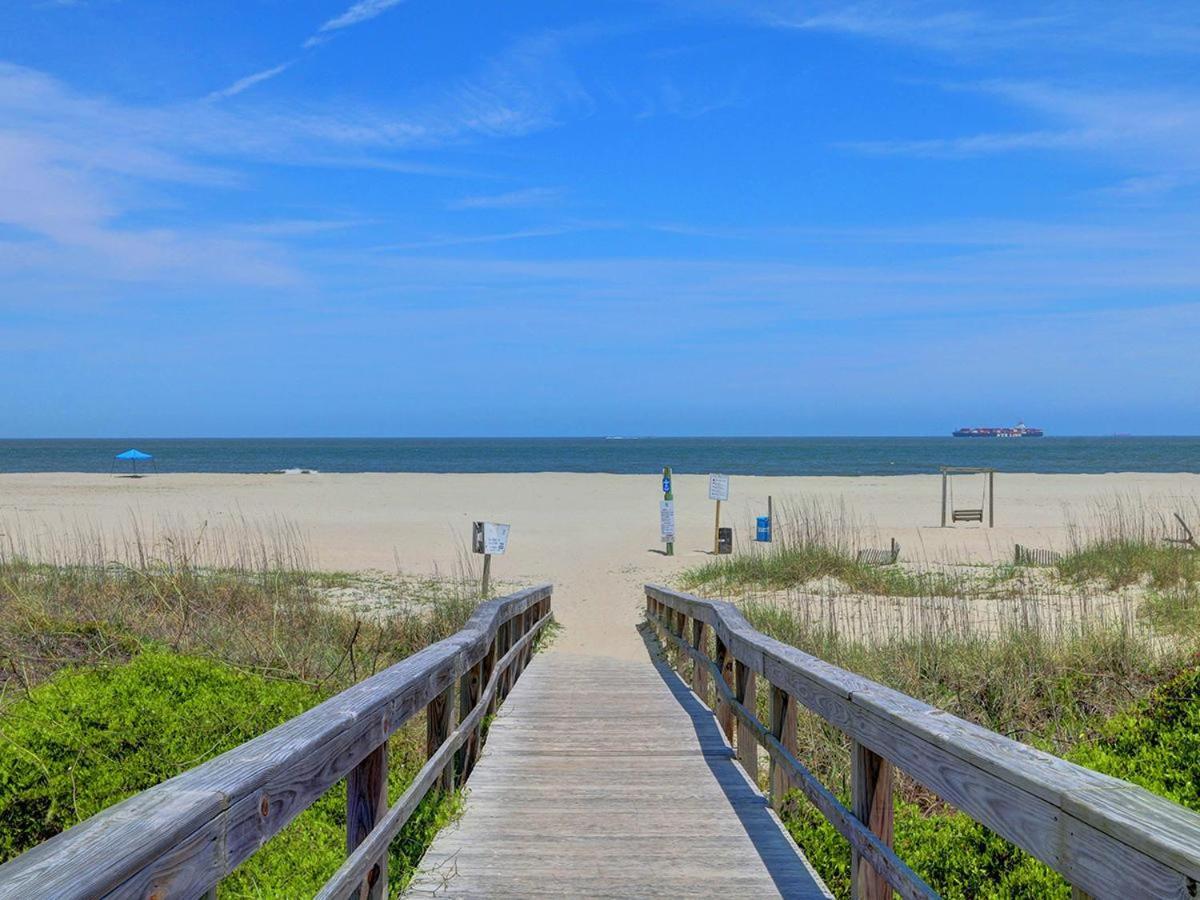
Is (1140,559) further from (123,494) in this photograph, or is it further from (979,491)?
(123,494)

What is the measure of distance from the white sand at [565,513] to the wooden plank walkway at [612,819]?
626cm

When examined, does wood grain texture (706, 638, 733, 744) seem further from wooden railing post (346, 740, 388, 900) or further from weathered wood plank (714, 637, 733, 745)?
wooden railing post (346, 740, 388, 900)

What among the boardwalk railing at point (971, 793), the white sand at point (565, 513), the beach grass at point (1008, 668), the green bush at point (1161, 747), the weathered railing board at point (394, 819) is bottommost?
the white sand at point (565, 513)

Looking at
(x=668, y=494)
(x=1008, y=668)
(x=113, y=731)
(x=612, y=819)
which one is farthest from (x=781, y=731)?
(x=668, y=494)

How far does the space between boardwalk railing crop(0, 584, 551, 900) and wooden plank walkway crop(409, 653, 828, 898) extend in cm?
35

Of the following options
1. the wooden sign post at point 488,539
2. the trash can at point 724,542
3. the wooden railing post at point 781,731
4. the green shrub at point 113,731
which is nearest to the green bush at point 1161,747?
the wooden railing post at point 781,731

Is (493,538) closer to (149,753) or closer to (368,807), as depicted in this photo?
(149,753)

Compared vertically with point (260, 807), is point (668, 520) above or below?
below

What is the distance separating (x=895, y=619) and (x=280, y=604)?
21.8 ft

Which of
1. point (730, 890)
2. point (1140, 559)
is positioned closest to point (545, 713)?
point (730, 890)

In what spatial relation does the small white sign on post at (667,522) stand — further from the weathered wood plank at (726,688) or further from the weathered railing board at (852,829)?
the weathered railing board at (852,829)

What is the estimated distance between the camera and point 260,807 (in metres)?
2.13

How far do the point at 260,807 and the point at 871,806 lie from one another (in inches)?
71.0

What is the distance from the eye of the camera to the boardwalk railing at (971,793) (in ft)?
5.49
